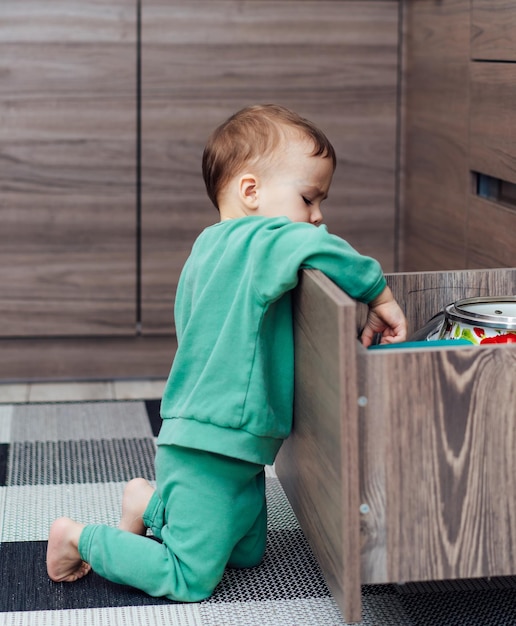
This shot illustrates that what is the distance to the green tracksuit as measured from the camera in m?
0.98

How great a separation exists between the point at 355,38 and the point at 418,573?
4.16 ft

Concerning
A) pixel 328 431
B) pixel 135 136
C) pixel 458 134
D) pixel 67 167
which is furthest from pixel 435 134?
pixel 328 431

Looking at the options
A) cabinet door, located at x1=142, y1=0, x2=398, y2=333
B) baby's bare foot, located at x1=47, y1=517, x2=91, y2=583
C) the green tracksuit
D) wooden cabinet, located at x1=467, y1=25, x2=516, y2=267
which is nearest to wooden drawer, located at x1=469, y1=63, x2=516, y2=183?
wooden cabinet, located at x1=467, y1=25, x2=516, y2=267

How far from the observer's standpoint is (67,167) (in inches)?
73.4

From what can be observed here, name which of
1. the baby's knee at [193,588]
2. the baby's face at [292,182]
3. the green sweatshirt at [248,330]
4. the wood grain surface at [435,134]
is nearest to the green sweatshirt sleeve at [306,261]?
the green sweatshirt at [248,330]

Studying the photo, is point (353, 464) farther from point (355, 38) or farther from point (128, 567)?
point (355, 38)

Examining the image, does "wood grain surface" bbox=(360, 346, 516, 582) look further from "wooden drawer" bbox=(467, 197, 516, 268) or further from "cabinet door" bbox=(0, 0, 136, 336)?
"cabinet door" bbox=(0, 0, 136, 336)

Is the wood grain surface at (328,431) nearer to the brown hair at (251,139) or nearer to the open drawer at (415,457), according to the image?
the open drawer at (415,457)

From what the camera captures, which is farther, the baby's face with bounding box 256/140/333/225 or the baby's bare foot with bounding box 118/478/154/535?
the baby's bare foot with bounding box 118/478/154/535

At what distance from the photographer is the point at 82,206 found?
6.17 ft

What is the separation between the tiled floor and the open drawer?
103 centimetres

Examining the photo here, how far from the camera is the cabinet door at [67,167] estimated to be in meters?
1.81

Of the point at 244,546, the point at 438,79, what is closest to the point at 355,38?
the point at 438,79

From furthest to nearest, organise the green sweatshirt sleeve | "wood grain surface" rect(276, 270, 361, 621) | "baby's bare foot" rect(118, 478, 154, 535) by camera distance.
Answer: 1. "baby's bare foot" rect(118, 478, 154, 535)
2. the green sweatshirt sleeve
3. "wood grain surface" rect(276, 270, 361, 621)
